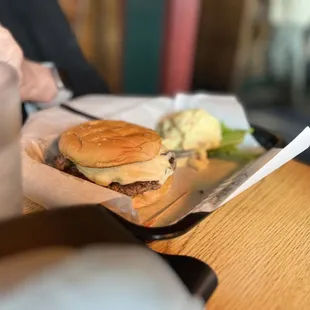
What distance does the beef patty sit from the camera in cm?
52

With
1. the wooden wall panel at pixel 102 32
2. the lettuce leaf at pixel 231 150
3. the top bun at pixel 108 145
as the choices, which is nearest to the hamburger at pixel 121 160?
the top bun at pixel 108 145

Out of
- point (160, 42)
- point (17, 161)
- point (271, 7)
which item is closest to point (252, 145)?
point (17, 161)

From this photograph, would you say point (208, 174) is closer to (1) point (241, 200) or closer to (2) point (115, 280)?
(1) point (241, 200)

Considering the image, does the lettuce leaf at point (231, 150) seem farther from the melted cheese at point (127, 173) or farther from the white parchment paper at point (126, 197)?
the melted cheese at point (127, 173)

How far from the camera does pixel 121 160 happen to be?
513 millimetres

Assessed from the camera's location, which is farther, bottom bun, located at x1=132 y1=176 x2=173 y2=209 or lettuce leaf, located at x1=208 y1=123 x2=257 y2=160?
lettuce leaf, located at x1=208 y1=123 x2=257 y2=160

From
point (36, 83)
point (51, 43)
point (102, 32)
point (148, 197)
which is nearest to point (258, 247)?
point (148, 197)

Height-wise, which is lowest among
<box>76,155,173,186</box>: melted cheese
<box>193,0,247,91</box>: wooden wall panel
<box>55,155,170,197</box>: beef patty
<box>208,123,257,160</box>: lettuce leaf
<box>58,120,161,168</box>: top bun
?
<box>193,0,247,91</box>: wooden wall panel

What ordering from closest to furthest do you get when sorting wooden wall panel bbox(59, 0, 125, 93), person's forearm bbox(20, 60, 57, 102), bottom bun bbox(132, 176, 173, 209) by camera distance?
bottom bun bbox(132, 176, 173, 209) < person's forearm bbox(20, 60, 57, 102) < wooden wall panel bbox(59, 0, 125, 93)

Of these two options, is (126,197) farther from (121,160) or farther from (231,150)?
(231,150)

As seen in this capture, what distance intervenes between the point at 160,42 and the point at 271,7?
39 cm

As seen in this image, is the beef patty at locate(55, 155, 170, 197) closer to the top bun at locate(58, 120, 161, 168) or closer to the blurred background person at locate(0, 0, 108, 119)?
the top bun at locate(58, 120, 161, 168)

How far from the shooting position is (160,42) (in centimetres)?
159

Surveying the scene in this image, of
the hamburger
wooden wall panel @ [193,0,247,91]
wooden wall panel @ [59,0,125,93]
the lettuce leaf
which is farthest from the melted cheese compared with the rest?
wooden wall panel @ [193,0,247,91]
